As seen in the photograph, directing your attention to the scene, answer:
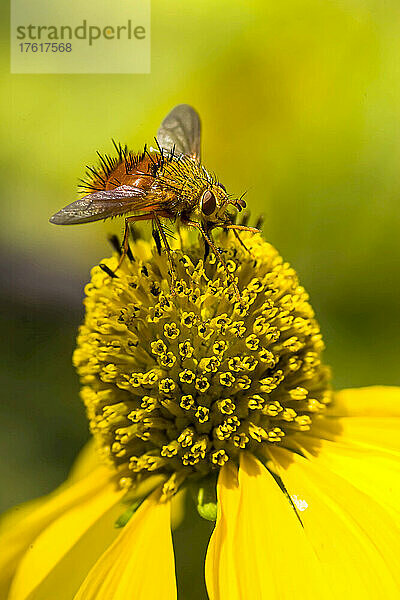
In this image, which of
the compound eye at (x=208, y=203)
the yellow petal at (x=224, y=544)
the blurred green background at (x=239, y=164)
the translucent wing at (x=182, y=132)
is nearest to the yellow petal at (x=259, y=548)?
the yellow petal at (x=224, y=544)

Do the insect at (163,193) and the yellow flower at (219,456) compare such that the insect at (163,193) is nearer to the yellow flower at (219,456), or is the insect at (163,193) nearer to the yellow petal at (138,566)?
the yellow flower at (219,456)

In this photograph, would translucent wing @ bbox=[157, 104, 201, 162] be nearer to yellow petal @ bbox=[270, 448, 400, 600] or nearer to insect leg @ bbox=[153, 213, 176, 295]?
insect leg @ bbox=[153, 213, 176, 295]

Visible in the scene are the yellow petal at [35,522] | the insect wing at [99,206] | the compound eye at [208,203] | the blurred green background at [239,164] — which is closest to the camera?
the insect wing at [99,206]

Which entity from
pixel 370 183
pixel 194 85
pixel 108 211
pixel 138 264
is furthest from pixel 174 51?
pixel 108 211

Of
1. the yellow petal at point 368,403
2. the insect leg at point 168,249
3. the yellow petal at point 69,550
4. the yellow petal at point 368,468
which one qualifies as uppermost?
the insect leg at point 168,249

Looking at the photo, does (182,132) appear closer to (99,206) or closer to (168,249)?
(168,249)

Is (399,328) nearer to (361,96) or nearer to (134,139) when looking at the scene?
(361,96)

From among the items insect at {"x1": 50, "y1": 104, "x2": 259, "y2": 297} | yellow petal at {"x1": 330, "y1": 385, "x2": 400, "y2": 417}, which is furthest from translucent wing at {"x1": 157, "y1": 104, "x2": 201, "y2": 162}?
yellow petal at {"x1": 330, "y1": 385, "x2": 400, "y2": 417}
